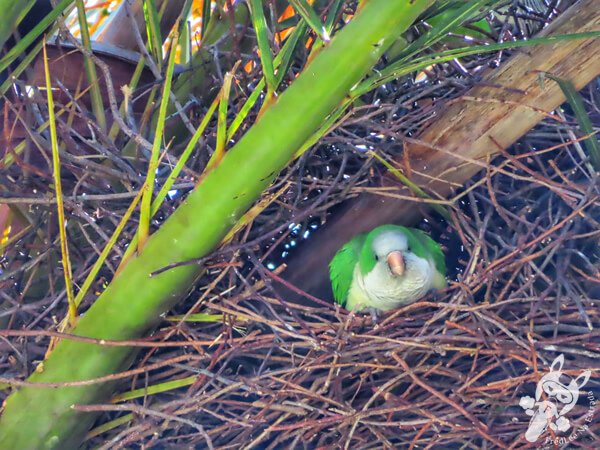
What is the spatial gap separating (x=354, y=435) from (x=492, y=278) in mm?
470

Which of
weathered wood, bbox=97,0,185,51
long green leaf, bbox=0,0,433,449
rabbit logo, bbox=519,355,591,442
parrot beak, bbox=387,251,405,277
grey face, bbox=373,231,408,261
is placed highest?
weathered wood, bbox=97,0,185,51

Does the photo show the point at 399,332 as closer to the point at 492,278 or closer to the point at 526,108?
the point at 492,278

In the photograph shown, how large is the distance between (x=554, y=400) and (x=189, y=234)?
852 millimetres

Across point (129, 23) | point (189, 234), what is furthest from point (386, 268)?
point (129, 23)

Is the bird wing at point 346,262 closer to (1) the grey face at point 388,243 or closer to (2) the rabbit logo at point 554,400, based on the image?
(1) the grey face at point 388,243

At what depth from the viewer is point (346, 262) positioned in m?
2.00

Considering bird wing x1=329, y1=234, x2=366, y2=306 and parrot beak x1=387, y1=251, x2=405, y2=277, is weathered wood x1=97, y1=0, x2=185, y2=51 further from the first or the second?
parrot beak x1=387, y1=251, x2=405, y2=277

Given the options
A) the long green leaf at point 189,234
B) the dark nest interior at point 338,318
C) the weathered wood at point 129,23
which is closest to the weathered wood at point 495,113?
the dark nest interior at point 338,318

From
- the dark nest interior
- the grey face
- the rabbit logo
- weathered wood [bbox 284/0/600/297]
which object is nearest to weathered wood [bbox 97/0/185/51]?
the dark nest interior

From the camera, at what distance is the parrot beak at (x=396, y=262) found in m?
1.84

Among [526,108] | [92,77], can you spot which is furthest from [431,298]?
[92,77]

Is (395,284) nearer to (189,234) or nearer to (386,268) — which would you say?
(386,268)

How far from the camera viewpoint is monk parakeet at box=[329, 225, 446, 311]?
1876 millimetres

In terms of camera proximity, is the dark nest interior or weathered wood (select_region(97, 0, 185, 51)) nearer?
the dark nest interior
